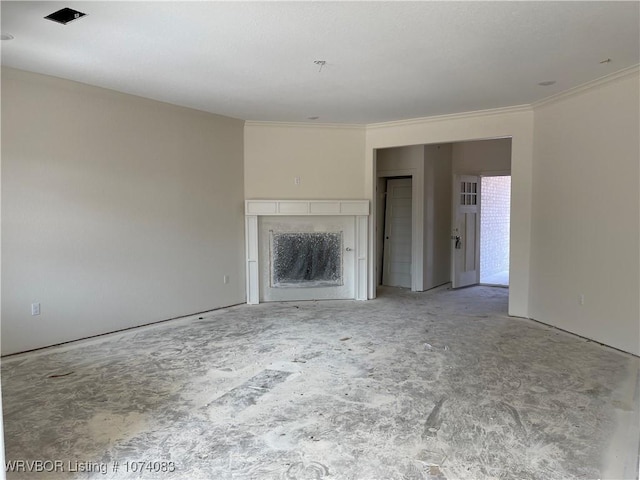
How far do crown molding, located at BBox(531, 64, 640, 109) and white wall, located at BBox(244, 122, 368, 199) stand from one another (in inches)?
95.5

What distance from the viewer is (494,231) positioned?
877 cm

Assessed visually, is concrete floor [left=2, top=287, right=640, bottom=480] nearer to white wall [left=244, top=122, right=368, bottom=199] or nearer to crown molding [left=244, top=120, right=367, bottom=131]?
white wall [left=244, top=122, right=368, bottom=199]

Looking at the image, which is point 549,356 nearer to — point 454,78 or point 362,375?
point 362,375

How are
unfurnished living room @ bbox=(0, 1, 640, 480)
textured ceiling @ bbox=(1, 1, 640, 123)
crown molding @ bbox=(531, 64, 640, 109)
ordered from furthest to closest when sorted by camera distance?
crown molding @ bbox=(531, 64, 640, 109) → textured ceiling @ bbox=(1, 1, 640, 123) → unfurnished living room @ bbox=(0, 1, 640, 480)

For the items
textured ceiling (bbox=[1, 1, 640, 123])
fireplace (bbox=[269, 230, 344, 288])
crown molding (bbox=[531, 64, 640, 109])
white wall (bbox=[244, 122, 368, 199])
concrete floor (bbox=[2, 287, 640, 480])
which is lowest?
concrete floor (bbox=[2, 287, 640, 480])

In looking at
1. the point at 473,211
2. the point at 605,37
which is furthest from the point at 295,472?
the point at 473,211

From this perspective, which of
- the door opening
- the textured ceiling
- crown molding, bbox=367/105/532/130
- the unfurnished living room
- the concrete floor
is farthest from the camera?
the door opening

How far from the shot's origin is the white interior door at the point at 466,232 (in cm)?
757

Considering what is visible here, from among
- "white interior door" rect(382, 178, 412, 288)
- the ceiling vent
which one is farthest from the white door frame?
the ceiling vent

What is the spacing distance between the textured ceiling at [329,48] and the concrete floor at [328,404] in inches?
99.4

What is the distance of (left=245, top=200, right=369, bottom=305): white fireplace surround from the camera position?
607 centimetres

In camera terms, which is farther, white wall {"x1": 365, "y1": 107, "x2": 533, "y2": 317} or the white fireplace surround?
the white fireplace surround

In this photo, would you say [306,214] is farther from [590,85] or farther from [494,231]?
[494,231]

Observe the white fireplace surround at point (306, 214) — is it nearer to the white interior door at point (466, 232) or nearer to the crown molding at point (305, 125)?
the crown molding at point (305, 125)
